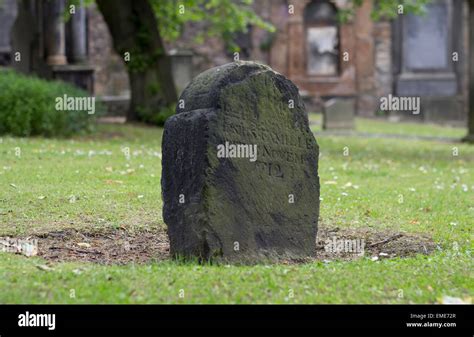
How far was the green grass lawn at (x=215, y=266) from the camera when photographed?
5.78 metres

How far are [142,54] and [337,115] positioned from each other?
6.78 m

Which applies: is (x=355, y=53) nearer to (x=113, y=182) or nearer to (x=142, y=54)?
(x=142, y=54)

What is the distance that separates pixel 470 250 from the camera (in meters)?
7.67

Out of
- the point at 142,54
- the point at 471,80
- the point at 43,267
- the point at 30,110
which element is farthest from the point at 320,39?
the point at 43,267

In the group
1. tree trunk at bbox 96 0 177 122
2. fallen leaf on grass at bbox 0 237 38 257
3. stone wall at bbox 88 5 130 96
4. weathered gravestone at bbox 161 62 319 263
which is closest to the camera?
weathered gravestone at bbox 161 62 319 263

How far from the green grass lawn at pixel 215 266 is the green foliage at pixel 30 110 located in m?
0.68

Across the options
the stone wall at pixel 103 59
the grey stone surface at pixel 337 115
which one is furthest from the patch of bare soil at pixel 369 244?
the stone wall at pixel 103 59

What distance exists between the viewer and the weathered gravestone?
686 centimetres

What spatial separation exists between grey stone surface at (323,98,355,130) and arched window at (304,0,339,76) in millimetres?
10625

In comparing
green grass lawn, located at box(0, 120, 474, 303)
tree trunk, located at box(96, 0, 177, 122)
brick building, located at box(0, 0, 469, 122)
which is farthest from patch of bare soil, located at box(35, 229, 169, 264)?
brick building, located at box(0, 0, 469, 122)

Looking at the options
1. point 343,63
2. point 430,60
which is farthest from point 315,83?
point 430,60

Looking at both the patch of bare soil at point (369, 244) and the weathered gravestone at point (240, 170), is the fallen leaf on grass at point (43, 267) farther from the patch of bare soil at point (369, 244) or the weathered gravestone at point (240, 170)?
the patch of bare soil at point (369, 244)

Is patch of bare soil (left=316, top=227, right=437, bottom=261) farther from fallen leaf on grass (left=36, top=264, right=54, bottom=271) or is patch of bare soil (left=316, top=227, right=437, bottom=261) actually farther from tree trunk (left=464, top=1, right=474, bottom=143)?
tree trunk (left=464, top=1, right=474, bottom=143)

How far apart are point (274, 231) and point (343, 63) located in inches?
1146
